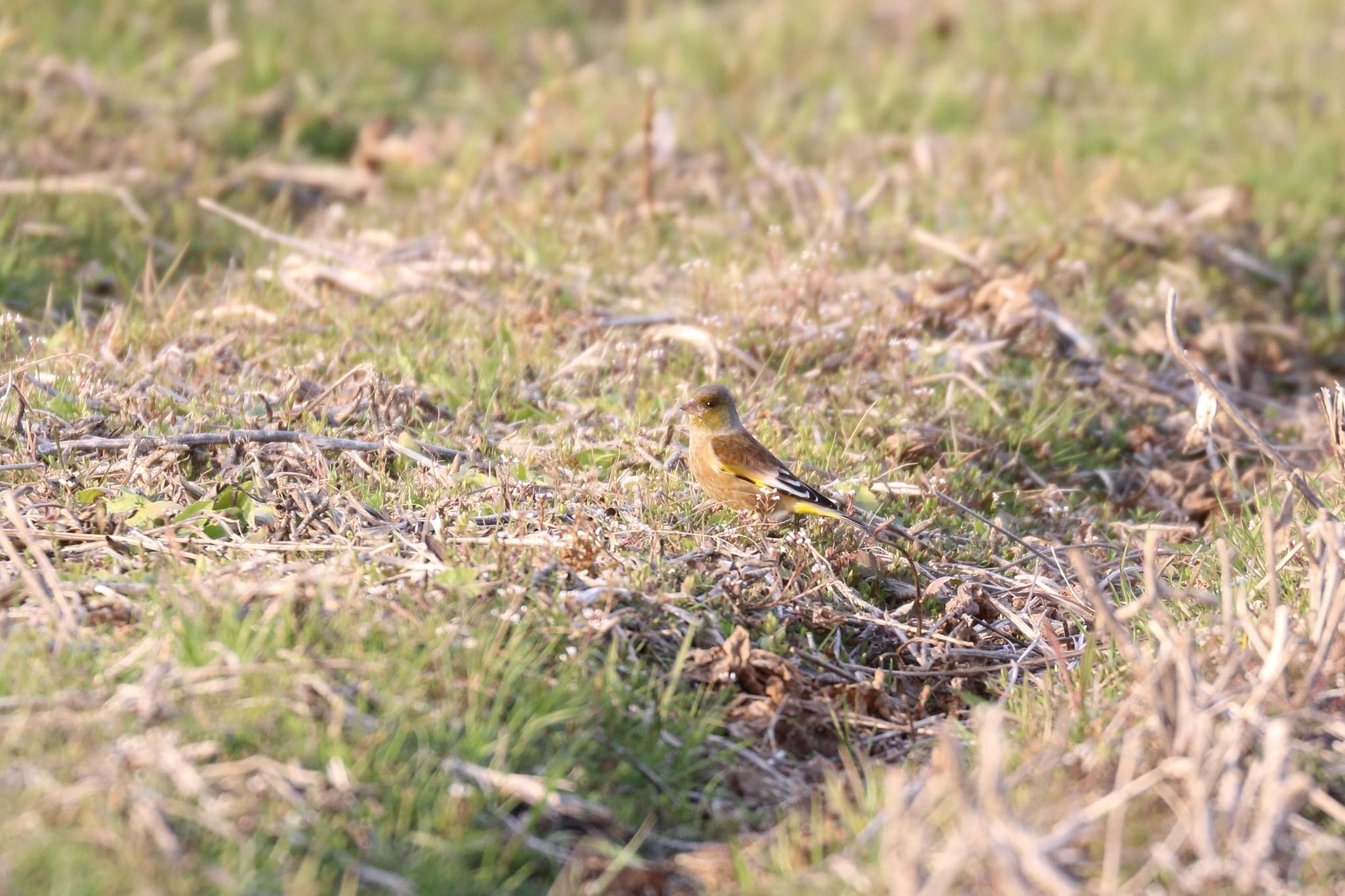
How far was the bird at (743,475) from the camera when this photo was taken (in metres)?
4.48

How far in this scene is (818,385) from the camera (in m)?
5.84

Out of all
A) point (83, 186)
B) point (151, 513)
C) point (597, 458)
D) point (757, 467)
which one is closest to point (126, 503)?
point (151, 513)

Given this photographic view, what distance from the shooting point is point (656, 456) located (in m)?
5.11

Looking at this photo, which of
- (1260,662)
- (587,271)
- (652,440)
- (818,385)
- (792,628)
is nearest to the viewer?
(1260,662)

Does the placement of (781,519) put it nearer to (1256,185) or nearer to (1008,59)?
(1256,185)

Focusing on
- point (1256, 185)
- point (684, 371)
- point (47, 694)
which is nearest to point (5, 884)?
point (47, 694)

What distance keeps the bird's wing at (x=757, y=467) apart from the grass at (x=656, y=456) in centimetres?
16

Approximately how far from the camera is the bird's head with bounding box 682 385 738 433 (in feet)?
Result: 16.0

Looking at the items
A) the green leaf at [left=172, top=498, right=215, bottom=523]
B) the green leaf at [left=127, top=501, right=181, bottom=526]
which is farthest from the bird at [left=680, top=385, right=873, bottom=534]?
the green leaf at [left=127, top=501, right=181, bottom=526]

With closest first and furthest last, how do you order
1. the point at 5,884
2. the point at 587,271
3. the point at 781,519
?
the point at 5,884 → the point at 781,519 → the point at 587,271

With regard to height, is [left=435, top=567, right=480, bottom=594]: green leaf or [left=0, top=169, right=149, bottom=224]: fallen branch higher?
[left=0, top=169, right=149, bottom=224]: fallen branch

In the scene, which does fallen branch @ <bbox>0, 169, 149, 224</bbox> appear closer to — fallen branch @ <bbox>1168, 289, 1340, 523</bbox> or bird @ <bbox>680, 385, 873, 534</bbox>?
bird @ <bbox>680, 385, 873, 534</bbox>

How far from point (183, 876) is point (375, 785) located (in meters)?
0.45

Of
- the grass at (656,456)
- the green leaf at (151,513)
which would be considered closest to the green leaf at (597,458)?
the grass at (656,456)
